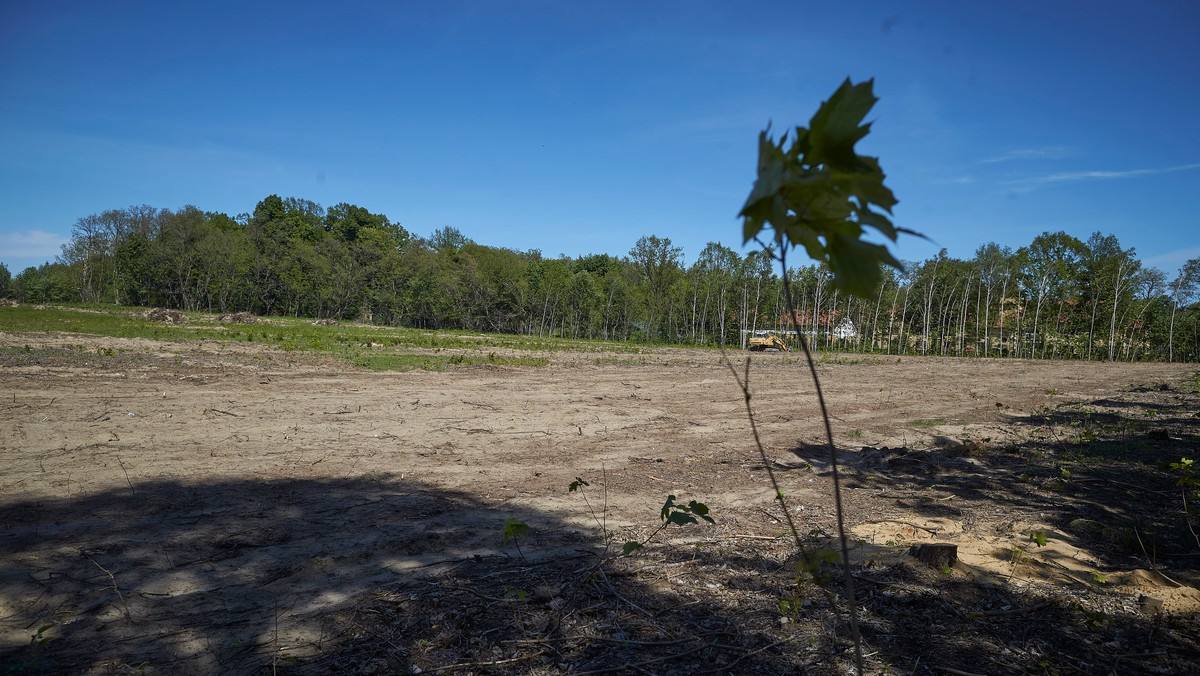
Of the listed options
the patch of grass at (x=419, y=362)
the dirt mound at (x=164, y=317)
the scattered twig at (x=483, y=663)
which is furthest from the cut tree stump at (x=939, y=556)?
the dirt mound at (x=164, y=317)

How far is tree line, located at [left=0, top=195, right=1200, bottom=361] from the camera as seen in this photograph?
2400 inches

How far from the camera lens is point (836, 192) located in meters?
1.07

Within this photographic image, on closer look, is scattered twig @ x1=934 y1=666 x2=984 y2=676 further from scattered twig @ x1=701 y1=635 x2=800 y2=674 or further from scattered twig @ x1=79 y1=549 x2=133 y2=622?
scattered twig @ x1=79 y1=549 x2=133 y2=622

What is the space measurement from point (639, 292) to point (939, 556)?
71.0 meters

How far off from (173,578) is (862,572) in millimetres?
3884

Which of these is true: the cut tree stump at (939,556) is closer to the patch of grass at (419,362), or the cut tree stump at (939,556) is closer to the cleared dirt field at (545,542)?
the cleared dirt field at (545,542)

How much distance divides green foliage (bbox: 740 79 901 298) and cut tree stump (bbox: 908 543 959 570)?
8.99ft

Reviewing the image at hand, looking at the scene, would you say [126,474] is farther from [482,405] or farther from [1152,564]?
[1152,564]

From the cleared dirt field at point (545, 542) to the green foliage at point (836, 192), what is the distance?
4.60ft

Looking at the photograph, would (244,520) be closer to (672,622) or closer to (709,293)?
(672,622)

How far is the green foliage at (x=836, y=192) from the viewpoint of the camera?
1010 mm

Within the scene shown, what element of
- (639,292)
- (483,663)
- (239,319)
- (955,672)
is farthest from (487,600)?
(639,292)

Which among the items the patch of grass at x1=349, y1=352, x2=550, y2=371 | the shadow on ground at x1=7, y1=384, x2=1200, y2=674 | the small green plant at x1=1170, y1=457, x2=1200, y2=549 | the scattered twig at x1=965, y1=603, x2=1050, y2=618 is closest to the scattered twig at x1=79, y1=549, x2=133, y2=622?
the shadow on ground at x1=7, y1=384, x2=1200, y2=674

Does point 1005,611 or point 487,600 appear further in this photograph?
point 487,600
